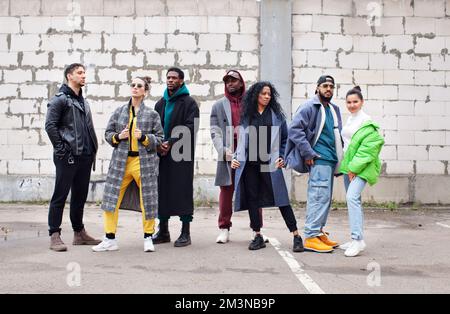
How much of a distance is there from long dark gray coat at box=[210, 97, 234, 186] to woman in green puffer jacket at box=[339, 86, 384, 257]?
131 cm

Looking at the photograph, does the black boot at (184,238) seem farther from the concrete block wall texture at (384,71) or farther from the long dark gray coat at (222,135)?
the concrete block wall texture at (384,71)

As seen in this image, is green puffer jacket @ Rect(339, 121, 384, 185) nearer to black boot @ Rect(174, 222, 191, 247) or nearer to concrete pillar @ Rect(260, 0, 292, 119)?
black boot @ Rect(174, 222, 191, 247)

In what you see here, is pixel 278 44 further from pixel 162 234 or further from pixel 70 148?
pixel 70 148

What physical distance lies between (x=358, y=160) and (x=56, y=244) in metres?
3.33

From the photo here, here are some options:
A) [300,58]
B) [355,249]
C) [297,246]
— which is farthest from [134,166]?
[300,58]

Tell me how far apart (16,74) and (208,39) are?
11.4ft

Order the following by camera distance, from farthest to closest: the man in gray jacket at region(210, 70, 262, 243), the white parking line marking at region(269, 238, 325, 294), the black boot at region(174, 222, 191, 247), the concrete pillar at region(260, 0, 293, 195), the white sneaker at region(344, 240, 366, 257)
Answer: the concrete pillar at region(260, 0, 293, 195) < the man in gray jacket at region(210, 70, 262, 243) < the black boot at region(174, 222, 191, 247) < the white sneaker at region(344, 240, 366, 257) < the white parking line marking at region(269, 238, 325, 294)

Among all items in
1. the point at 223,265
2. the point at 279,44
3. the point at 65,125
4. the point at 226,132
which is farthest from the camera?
the point at 279,44

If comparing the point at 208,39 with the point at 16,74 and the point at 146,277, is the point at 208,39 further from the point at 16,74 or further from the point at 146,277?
the point at 146,277

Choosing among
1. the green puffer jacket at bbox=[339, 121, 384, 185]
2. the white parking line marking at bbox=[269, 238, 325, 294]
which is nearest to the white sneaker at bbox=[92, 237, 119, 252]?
the white parking line marking at bbox=[269, 238, 325, 294]

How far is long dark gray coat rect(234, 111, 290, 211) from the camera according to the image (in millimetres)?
6590

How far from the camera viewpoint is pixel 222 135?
7000 mm

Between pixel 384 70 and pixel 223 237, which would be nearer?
pixel 223 237
